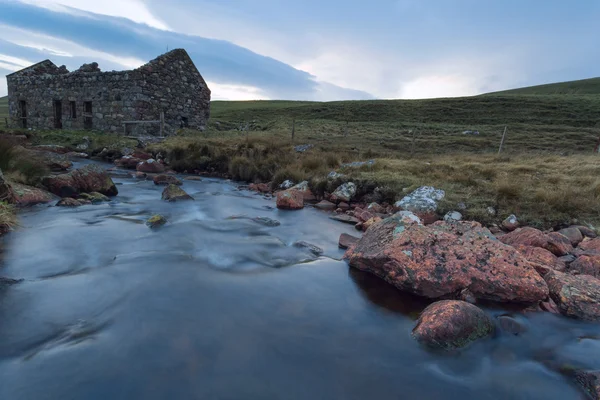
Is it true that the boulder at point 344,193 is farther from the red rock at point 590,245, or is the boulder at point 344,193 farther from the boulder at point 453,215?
the red rock at point 590,245

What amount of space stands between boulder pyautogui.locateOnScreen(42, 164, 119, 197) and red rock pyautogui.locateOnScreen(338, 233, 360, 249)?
7038 mm

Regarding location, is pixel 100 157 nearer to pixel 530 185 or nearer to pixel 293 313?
pixel 293 313

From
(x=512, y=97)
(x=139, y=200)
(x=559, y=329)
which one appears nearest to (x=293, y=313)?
(x=559, y=329)

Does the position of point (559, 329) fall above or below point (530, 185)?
below

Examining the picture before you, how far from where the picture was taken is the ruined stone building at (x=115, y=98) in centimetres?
2134

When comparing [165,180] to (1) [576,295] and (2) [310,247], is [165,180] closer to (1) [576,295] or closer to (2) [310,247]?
(2) [310,247]

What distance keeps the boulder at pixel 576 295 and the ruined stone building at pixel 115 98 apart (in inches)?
834

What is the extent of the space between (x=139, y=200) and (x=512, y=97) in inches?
2310

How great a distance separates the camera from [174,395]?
10.4ft

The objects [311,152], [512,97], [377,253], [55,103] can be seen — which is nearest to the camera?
[377,253]

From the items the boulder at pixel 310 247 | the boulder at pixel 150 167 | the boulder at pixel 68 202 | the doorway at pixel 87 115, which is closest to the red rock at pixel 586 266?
the boulder at pixel 310 247

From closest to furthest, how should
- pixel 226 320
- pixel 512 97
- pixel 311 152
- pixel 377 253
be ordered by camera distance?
pixel 226 320, pixel 377 253, pixel 311 152, pixel 512 97

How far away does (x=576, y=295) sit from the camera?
4766 mm

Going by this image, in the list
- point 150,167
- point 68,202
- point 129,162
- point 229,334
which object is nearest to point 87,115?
point 129,162
